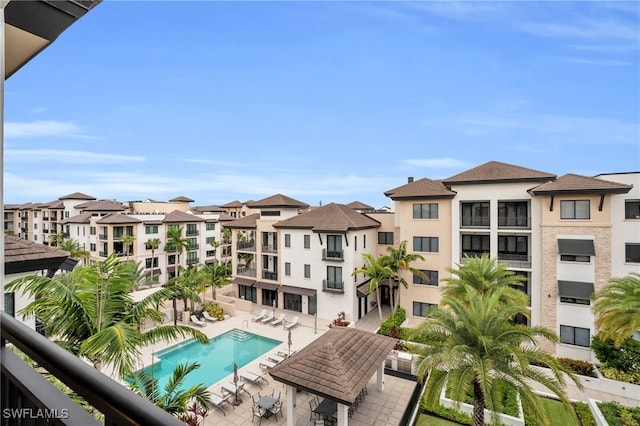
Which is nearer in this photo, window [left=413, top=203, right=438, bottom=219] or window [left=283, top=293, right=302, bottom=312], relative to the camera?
window [left=413, top=203, right=438, bottom=219]

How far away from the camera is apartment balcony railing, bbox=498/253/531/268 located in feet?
71.9

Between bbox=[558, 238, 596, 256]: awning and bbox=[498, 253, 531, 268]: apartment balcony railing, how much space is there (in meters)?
2.29

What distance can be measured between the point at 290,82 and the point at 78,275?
16.2m

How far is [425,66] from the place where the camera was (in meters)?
13.0

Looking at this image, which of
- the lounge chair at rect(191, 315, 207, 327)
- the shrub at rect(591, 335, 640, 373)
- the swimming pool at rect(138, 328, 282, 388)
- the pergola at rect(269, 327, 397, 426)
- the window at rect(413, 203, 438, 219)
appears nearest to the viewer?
the pergola at rect(269, 327, 397, 426)

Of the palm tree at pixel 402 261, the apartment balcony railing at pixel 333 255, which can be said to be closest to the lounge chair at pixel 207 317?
the apartment balcony railing at pixel 333 255

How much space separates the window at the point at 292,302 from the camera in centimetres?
2828

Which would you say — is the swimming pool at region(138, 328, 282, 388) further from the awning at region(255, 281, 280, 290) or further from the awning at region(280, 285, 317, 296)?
the awning at region(255, 281, 280, 290)

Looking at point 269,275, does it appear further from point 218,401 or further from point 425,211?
point 218,401

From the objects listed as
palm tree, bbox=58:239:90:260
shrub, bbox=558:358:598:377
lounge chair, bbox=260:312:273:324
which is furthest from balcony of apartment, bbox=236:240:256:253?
shrub, bbox=558:358:598:377

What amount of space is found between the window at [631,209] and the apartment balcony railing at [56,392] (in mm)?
25785

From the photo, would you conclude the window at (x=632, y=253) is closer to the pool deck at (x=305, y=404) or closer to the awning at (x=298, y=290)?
the pool deck at (x=305, y=404)

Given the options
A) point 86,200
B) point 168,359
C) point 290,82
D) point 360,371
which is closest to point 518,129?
point 290,82

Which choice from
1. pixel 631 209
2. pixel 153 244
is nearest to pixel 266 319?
pixel 153 244
